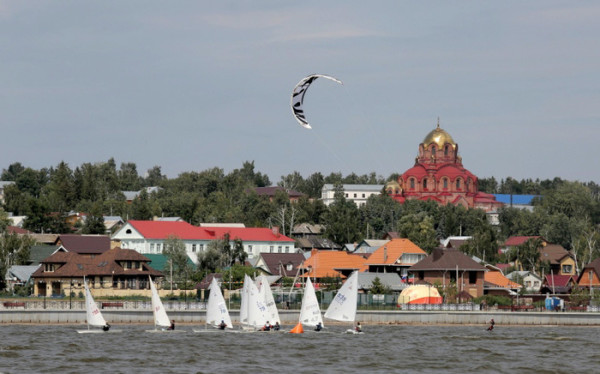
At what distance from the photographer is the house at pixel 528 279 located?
4801 inches

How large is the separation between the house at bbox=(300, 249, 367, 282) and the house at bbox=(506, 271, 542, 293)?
17.2 metres

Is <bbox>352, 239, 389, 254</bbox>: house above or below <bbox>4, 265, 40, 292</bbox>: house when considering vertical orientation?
above

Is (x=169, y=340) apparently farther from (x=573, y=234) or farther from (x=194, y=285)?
(x=573, y=234)

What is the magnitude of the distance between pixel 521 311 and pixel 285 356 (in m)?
34.4

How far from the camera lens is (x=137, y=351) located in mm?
62906

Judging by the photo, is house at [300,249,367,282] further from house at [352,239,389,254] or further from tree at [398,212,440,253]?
tree at [398,212,440,253]

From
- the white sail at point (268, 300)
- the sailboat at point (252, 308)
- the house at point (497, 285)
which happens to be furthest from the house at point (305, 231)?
the white sail at point (268, 300)

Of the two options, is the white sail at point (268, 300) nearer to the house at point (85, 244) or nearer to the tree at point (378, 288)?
the tree at point (378, 288)

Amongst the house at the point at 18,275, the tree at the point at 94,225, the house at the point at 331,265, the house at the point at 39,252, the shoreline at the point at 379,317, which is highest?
the tree at the point at 94,225

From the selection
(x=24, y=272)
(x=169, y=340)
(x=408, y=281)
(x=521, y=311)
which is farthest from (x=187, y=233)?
(x=169, y=340)

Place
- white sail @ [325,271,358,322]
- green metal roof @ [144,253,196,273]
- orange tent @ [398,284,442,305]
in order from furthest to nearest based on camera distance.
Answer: green metal roof @ [144,253,196,273] < orange tent @ [398,284,442,305] < white sail @ [325,271,358,322]

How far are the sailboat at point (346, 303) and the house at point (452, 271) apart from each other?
3405cm

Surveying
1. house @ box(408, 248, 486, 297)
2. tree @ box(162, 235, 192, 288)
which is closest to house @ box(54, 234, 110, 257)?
tree @ box(162, 235, 192, 288)

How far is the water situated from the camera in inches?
2254
